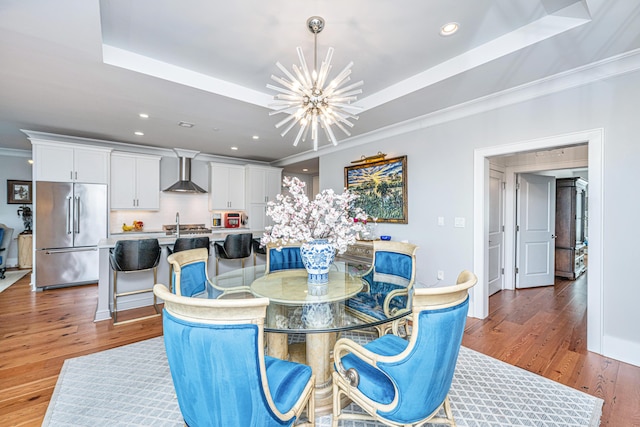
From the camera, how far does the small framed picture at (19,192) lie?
5961mm

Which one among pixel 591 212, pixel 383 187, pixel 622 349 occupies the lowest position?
pixel 622 349

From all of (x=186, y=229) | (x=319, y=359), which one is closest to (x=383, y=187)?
(x=319, y=359)

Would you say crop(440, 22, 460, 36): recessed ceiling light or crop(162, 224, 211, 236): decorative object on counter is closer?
crop(440, 22, 460, 36): recessed ceiling light

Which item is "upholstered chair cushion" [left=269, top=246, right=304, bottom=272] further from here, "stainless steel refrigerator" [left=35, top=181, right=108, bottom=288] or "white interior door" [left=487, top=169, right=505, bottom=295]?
"stainless steel refrigerator" [left=35, top=181, right=108, bottom=288]

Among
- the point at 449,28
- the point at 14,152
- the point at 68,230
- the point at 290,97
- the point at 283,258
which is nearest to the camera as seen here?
the point at 290,97

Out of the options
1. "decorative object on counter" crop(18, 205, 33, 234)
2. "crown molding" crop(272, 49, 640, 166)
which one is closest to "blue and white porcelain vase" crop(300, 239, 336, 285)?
"crown molding" crop(272, 49, 640, 166)

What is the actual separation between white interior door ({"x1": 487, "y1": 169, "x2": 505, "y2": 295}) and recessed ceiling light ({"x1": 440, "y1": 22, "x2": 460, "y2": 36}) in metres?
2.61

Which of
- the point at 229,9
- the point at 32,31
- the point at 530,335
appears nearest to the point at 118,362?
the point at 32,31

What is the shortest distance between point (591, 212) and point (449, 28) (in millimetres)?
2099

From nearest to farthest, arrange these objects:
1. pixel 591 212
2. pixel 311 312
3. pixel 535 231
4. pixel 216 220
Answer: pixel 311 312 < pixel 591 212 < pixel 535 231 < pixel 216 220

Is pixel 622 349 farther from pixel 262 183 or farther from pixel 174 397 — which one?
pixel 262 183

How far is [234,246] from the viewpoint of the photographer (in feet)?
12.8

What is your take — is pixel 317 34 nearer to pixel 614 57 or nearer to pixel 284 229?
pixel 284 229

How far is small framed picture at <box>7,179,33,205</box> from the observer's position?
5961mm
